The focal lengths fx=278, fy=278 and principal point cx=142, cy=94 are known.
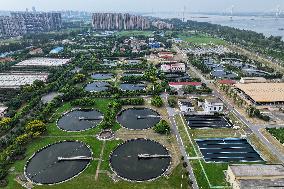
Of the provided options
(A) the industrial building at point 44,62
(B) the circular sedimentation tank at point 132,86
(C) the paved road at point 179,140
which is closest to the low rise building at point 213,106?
(C) the paved road at point 179,140

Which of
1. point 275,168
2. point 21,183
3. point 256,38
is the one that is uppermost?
point 256,38

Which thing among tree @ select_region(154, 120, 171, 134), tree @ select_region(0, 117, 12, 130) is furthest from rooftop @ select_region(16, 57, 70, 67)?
tree @ select_region(154, 120, 171, 134)

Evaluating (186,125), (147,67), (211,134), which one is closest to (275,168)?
(211,134)

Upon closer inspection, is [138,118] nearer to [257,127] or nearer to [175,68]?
[257,127]

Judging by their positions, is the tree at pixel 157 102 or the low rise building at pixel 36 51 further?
the low rise building at pixel 36 51

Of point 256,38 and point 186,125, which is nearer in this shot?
point 186,125

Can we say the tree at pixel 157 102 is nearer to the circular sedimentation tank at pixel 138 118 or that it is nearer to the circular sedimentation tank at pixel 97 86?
the circular sedimentation tank at pixel 138 118

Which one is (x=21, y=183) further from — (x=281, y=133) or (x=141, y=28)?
(x=141, y=28)
